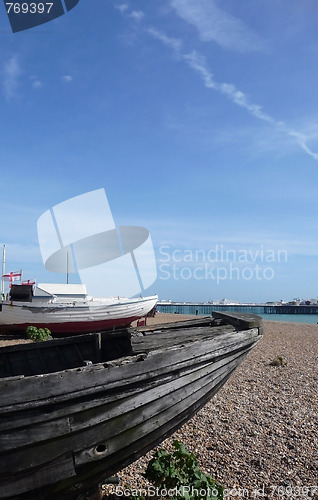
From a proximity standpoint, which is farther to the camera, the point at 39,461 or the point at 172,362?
the point at 172,362

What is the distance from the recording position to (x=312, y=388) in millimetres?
10977

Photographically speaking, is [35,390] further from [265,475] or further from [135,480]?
[265,475]

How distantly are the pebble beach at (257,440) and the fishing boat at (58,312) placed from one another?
13360 millimetres

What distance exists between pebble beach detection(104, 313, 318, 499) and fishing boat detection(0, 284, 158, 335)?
1336 centimetres

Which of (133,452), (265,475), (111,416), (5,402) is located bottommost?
(265,475)

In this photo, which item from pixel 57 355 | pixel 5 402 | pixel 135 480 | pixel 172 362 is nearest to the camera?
pixel 5 402

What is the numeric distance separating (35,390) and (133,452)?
1.50 meters

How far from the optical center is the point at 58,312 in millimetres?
22750

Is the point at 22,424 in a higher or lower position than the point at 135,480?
higher

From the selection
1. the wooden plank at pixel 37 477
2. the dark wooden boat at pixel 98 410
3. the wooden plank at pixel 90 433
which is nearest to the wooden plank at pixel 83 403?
the dark wooden boat at pixel 98 410

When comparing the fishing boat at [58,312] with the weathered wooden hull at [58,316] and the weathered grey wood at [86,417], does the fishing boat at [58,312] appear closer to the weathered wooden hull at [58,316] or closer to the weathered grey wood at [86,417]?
the weathered wooden hull at [58,316]

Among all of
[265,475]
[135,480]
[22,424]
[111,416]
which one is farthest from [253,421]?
[22,424]

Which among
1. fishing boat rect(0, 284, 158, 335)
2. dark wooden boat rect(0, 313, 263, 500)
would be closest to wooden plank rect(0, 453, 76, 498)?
dark wooden boat rect(0, 313, 263, 500)

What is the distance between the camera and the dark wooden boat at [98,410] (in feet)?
11.3
